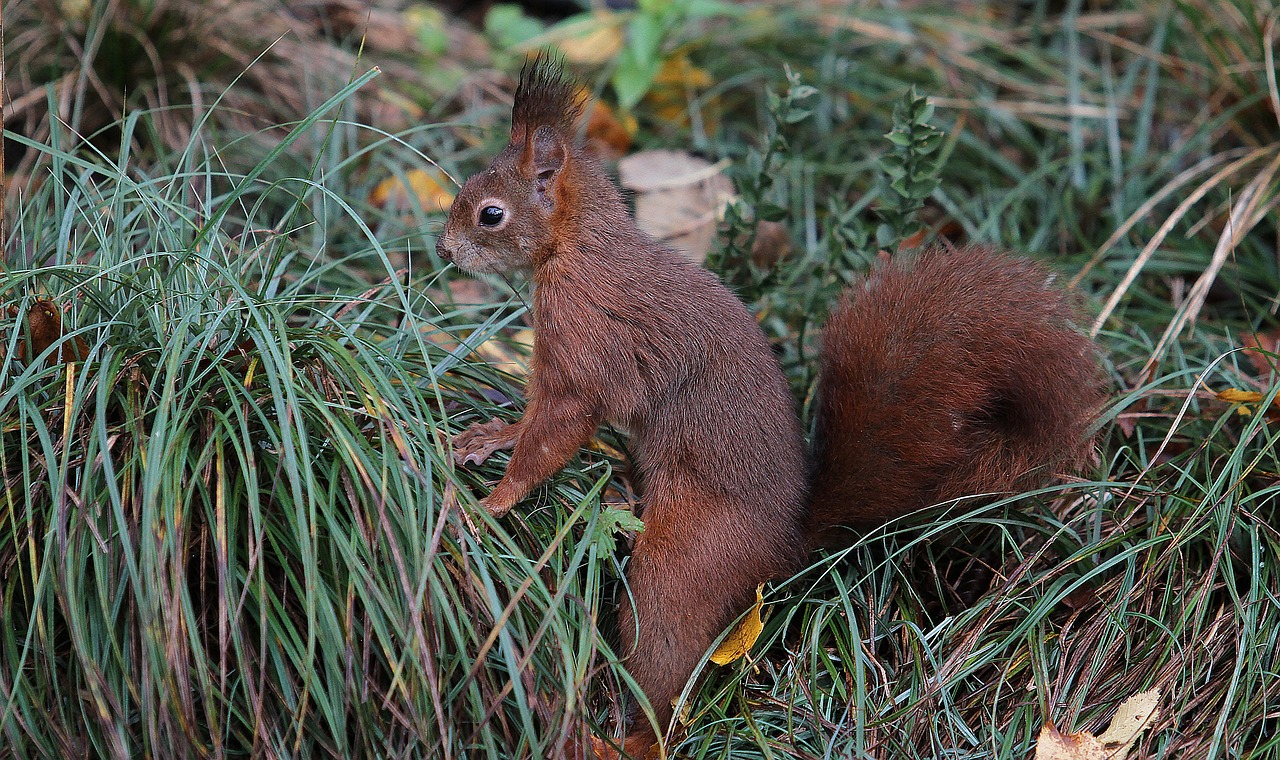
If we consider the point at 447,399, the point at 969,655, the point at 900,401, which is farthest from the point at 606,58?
the point at 969,655

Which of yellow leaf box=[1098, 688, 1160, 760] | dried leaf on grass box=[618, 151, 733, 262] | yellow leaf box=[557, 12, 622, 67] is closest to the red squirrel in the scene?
yellow leaf box=[1098, 688, 1160, 760]

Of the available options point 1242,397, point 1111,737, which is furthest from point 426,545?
point 1242,397

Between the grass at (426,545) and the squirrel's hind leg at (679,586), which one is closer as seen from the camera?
the grass at (426,545)

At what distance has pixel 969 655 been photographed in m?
2.27

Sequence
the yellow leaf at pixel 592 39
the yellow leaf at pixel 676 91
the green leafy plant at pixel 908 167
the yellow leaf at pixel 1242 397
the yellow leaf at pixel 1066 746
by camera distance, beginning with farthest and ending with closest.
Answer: the yellow leaf at pixel 592 39, the yellow leaf at pixel 676 91, the green leafy plant at pixel 908 167, the yellow leaf at pixel 1242 397, the yellow leaf at pixel 1066 746

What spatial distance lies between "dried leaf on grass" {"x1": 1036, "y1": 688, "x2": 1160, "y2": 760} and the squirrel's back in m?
0.48

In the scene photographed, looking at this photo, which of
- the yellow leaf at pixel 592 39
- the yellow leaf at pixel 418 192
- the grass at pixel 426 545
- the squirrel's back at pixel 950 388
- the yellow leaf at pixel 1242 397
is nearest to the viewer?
the grass at pixel 426 545

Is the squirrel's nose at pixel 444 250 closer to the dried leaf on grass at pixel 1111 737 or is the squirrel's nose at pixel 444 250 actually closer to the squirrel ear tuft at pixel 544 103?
the squirrel ear tuft at pixel 544 103

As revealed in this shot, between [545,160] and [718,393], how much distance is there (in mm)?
624

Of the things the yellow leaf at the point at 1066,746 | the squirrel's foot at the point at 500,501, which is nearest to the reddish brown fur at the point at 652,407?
the squirrel's foot at the point at 500,501

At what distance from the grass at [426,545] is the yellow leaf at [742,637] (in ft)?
0.13

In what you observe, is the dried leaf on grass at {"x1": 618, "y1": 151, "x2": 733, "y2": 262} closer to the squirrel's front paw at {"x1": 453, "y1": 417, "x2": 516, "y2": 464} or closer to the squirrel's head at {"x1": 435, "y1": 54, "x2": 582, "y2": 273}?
the squirrel's head at {"x1": 435, "y1": 54, "x2": 582, "y2": 273}

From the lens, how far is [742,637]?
7.42 ft

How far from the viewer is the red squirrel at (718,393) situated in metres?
2.19
